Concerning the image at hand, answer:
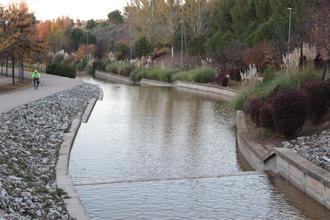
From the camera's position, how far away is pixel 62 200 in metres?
8.48

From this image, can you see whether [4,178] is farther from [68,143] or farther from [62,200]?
[68,143]

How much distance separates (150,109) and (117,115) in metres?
2.82

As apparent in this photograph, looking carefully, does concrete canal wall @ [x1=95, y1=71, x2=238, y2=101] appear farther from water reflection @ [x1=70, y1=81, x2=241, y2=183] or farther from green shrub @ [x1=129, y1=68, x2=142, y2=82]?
water reflection @ [x1=70, y1=81, x2=241, y2=183]

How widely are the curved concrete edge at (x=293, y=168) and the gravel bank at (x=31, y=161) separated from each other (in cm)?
384

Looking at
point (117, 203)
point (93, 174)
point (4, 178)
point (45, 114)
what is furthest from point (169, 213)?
point (45, 114)

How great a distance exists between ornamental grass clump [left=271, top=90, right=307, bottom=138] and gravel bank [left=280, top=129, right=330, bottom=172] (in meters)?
0.42

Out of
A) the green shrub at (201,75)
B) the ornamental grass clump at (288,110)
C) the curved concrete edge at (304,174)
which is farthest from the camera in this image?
the green shrub at (201,75)

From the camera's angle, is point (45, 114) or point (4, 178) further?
point (45, 114)

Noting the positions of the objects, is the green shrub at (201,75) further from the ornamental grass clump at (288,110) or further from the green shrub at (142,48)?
the green shrub at (142,48)

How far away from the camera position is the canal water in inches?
338

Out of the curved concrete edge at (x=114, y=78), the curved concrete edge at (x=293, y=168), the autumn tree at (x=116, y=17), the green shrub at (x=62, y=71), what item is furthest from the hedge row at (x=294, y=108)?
the autumn tree at (x=116, y=17)

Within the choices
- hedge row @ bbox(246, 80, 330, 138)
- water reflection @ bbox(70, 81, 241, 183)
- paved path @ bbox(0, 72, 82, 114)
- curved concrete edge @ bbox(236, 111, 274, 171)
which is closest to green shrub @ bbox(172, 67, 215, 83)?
paved path @ bbox(0, 72, 82, 114)

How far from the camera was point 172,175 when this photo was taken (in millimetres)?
11555

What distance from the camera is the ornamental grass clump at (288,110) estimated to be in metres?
12.8
